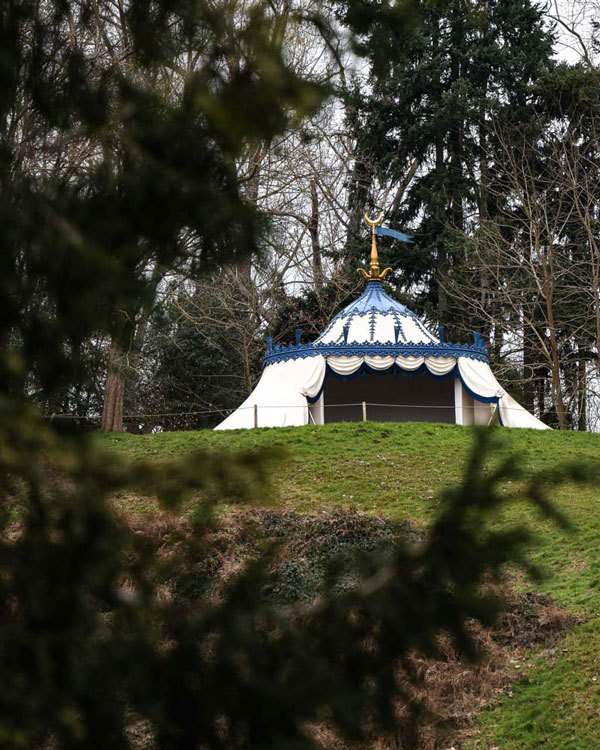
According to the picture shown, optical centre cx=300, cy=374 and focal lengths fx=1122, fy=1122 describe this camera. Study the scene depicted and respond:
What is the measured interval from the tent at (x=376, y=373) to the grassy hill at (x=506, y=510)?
1.68 meters

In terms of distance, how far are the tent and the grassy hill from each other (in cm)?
168

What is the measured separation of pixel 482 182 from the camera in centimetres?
2844

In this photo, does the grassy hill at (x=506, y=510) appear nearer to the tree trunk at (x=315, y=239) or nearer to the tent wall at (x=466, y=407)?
the tent wall at (x=466, y=407)

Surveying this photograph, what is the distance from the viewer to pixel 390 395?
22.5 metres

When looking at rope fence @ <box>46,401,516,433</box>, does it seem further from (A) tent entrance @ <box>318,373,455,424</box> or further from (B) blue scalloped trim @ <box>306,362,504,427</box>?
(B) blue scalloped trim @ <box>306,362,504,427</box>

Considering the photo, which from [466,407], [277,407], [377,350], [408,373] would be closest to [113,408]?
[277,407]

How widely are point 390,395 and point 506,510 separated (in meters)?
8.91

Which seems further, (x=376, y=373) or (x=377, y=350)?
(x=376, y=373)


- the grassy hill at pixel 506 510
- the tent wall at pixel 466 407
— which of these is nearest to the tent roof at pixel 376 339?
the tent wall at pixel 466 407

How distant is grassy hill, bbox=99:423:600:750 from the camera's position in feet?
28.8

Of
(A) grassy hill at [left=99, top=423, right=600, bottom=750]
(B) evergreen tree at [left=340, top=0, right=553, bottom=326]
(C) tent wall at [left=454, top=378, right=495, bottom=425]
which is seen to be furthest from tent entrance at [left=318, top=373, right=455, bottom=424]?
(B) evergreen tree at [left=340, top=0, right=553, bottom=326]

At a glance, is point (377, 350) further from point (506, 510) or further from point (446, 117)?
point (446, 117)

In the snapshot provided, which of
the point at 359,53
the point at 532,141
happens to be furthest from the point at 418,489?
the point at 532,141

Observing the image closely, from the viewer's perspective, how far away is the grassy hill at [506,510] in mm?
8781
